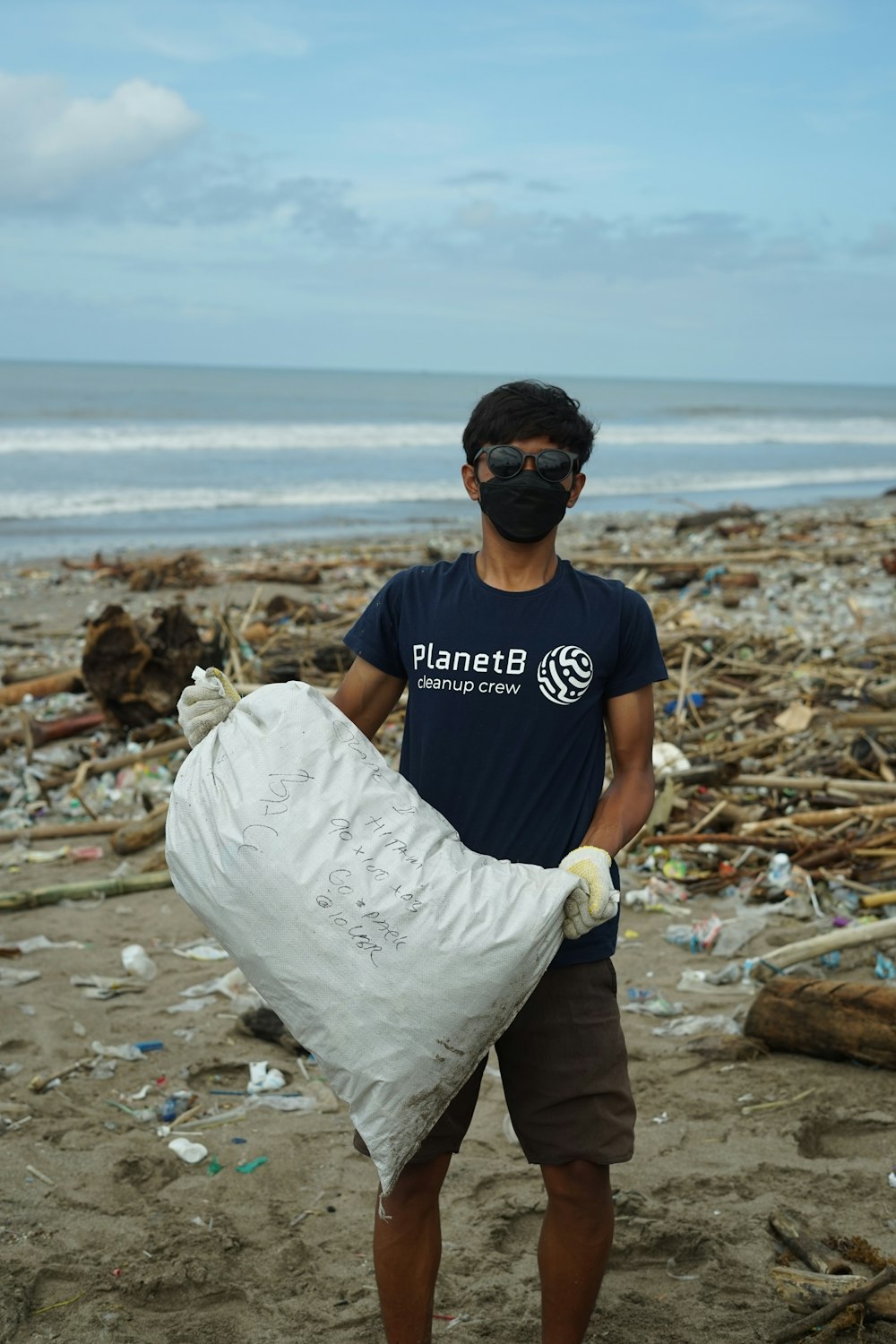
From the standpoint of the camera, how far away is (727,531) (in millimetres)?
16656

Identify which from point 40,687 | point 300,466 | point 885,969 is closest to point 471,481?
point 885,969

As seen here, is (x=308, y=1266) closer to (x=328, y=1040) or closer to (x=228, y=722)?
A: (x=328, y=1040)

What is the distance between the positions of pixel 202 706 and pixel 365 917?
0.55 meters

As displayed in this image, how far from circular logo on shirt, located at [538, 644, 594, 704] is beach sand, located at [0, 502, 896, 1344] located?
1419 mm

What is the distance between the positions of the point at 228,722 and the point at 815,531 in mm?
16253

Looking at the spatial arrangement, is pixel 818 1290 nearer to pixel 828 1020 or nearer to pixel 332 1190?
pixel 828 1020

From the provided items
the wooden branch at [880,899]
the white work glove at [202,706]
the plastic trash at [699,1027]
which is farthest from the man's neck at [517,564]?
the wooden branch at [880,899]

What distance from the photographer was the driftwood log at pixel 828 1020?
354cm

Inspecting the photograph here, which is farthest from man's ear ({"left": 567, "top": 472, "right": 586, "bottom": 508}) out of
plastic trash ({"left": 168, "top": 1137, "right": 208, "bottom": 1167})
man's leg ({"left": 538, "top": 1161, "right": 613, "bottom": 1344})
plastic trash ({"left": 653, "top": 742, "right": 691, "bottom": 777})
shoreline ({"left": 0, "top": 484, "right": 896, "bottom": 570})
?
shoreline ({"left": 0, "top": 484, "right": 896, "bottom": 570})

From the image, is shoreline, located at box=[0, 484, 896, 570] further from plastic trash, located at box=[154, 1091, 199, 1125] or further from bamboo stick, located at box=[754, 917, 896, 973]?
bamboo stick, located at box=[754, 917, 896, 973]

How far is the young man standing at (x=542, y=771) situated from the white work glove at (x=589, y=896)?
0.11 meters

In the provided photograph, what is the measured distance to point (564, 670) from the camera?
226cm

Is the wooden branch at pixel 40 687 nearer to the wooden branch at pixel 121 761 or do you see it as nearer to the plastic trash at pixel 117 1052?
the wooden branch at pixel 121 761

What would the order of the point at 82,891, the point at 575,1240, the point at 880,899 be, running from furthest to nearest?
the point at 82,891, the point at 880,899, the point at 575,1240
